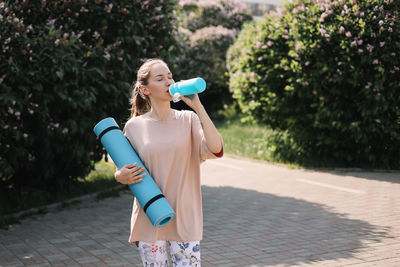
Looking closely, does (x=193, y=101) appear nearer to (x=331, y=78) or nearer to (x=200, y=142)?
(x=200, y=142)

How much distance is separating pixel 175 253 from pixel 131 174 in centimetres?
54

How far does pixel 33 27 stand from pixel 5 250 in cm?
318

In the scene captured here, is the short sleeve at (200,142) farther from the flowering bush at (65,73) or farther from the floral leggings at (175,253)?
the flowering bush at (65,73)

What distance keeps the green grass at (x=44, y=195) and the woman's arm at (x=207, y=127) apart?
4.68 meters

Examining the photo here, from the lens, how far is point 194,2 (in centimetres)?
2206

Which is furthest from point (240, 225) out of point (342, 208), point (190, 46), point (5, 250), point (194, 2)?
point (194, 2)

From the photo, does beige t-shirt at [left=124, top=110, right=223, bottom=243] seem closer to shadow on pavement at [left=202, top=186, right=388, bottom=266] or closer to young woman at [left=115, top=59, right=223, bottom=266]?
young woman at [left=115, top=59, right=223, bottom=266]

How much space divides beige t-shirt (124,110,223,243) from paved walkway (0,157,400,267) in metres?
1.90

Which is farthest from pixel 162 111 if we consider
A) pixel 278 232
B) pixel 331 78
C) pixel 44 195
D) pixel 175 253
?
pixel 331 78

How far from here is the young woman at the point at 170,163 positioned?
3.10 metres

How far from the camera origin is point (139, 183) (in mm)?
3018

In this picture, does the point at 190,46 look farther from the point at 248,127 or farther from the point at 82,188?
the point at 82,188

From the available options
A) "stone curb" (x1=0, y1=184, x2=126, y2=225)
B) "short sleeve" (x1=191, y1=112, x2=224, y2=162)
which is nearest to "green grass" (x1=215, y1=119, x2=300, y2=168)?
"stone curb" (x1=0, y1=184, x2=126, y2=225)

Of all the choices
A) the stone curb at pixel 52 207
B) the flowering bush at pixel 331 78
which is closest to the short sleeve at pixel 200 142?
the stone curb at pixel 52 207
